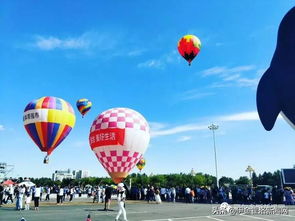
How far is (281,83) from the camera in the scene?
521cm

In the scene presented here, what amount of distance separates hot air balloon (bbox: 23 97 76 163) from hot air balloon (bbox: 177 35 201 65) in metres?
11.1

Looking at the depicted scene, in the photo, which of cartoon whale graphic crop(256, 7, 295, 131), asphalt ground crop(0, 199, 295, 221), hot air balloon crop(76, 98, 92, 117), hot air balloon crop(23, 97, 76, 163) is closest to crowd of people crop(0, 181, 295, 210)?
hot air balloon crop(23, 97, 76, 163)

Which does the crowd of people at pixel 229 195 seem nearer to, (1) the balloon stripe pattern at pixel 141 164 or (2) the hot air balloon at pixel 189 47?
(2) the hot air balloon at pixel 189 47

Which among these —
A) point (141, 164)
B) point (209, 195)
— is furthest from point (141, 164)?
point (209, 195)

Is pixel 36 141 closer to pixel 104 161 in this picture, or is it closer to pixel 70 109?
pixel 70 109

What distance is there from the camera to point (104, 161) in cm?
2389

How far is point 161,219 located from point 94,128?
11.9 metres

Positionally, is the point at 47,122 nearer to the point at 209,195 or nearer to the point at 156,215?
the point at 156,215

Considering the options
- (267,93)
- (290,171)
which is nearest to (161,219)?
(267,93)

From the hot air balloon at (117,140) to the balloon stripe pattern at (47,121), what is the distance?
3.01 m

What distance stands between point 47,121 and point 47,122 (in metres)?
0.08

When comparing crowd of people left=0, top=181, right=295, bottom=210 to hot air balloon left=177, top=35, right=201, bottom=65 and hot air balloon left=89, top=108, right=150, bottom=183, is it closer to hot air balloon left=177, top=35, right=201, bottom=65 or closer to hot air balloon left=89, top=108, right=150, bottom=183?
hot air balloon left=89, top=108, right=150, bottom=183

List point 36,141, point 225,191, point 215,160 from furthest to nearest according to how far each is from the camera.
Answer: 1. point 215,160
2. point 225,191
3. point 36,141

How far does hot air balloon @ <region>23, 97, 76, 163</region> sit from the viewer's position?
25.2 metres
